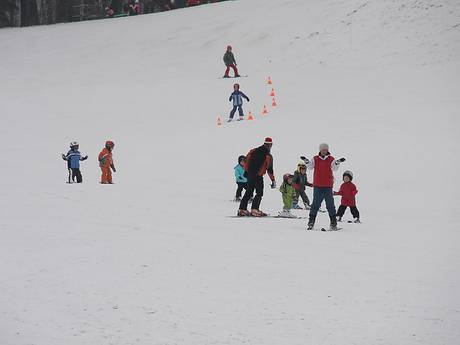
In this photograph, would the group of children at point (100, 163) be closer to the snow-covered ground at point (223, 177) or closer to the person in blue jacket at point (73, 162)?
the person in blue jacket at point (73, 162)

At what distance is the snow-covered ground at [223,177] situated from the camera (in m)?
8.27

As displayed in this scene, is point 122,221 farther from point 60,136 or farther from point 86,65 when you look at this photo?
point 86,65

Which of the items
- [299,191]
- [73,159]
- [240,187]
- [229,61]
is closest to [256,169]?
[299,191]

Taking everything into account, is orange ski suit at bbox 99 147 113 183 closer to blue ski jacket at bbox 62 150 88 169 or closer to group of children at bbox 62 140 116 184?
group of children at bbox 62 140 116 184

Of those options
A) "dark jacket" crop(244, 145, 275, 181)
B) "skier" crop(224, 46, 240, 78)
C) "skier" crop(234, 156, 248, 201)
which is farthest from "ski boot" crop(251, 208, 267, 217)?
"skier" crop(224, 46, 240, 78)

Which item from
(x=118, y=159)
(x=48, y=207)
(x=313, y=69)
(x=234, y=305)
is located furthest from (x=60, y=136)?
(x=234, y=305)

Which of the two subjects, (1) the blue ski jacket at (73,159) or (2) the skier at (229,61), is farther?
(2) the skier at (229,61)

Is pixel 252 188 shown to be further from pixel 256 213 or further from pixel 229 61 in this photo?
pixel 229 61

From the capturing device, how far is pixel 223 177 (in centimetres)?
2103

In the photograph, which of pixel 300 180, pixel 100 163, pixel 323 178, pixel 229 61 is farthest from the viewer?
pixel 229 61

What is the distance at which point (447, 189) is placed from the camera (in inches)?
711

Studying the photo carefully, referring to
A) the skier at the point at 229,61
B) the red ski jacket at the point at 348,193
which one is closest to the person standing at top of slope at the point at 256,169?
the red ski jacket at the point at 348,193

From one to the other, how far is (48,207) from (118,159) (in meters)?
9.64

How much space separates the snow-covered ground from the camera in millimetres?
8266
